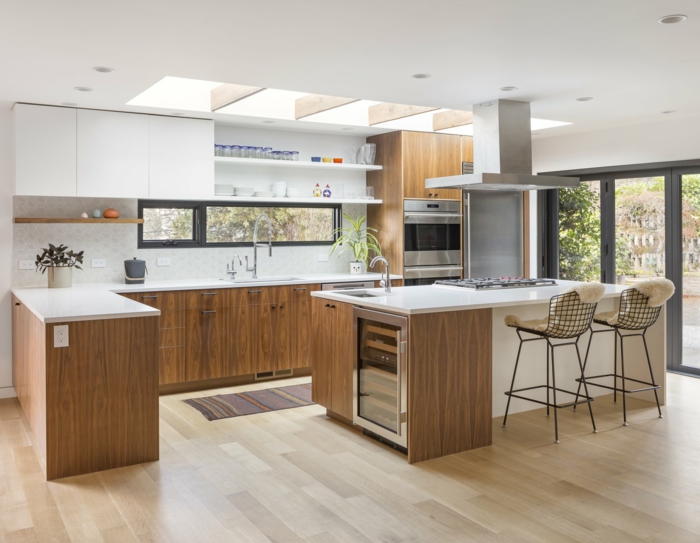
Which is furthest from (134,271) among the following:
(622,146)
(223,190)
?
(622,146)

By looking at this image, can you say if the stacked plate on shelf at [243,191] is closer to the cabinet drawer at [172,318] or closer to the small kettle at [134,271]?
the small kettle at [134,271]

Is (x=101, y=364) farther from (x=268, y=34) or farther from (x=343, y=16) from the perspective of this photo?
(x=343, y=16)

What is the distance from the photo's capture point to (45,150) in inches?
207

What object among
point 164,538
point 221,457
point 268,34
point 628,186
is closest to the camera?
point 164,538

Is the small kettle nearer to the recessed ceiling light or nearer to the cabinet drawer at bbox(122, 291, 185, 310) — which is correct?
the cabinet drawer at bbox(122, 291, 185, 310)

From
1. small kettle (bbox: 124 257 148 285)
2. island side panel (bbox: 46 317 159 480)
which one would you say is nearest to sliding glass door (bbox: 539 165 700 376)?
small kettle (bbox: 124 257 148 285)

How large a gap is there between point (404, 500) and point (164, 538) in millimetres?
1194

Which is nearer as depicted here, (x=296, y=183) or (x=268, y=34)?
(x=268, y=34)

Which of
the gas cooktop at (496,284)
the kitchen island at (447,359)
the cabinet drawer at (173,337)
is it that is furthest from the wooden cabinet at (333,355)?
the cabinet drawer at (173,337)

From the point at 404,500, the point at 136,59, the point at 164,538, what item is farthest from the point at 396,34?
the point at 164,538

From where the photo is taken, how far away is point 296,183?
6.77 meters

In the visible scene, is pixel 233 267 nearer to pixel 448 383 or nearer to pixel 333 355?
pixel 333 355

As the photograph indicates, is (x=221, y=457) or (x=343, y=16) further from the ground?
(x=343, y=16)

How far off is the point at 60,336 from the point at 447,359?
2260mm
